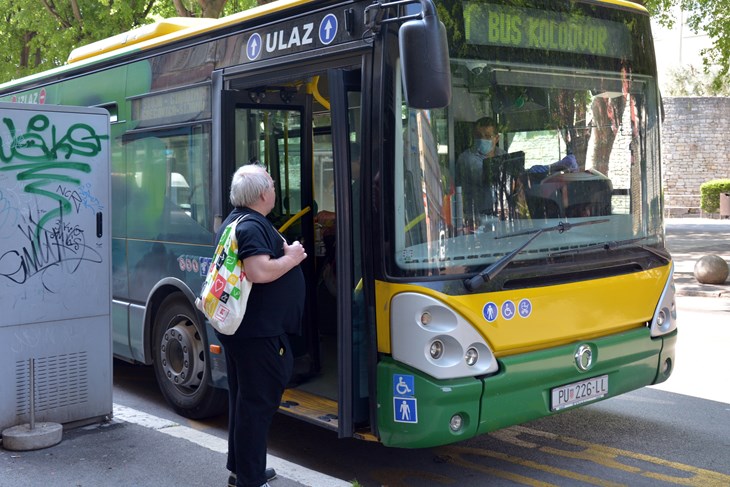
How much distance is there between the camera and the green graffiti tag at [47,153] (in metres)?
5.79

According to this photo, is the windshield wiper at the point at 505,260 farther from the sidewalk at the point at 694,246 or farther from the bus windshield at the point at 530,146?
the sidewalk at the point at 694,246

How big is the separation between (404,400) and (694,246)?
18.2 metres

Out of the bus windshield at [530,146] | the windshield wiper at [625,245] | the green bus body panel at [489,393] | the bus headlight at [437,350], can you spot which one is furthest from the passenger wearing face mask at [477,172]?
the green bus body panel at [489,393]

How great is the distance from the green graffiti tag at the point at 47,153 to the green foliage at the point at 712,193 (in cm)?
2790

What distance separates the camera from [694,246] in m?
21.3

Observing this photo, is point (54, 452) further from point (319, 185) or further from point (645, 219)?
point (645, 219)

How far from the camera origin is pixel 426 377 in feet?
15.1

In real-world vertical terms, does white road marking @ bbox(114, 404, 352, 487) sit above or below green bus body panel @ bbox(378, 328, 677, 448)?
below

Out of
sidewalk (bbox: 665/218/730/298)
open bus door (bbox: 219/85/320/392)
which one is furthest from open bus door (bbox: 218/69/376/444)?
sidewalk (bbox: 665/218/730/298)

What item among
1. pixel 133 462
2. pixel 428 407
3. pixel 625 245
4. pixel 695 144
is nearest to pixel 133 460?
pixel 133 462

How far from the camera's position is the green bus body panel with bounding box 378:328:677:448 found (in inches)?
181

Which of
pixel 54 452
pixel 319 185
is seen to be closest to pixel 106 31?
pixel 319 185

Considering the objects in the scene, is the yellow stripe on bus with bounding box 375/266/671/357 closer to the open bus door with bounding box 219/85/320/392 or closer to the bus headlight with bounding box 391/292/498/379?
the bus headlight with bounding box 391/292/498/379

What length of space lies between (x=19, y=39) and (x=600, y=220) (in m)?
23.8
